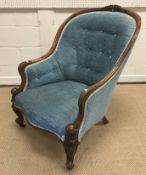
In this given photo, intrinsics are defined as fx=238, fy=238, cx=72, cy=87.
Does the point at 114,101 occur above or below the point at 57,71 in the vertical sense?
below

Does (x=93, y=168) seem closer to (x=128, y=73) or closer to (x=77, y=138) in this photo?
(x=77, y=138)

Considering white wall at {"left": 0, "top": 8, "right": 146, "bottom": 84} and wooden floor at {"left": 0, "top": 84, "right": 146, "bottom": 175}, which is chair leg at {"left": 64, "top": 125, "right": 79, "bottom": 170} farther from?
white wall at {"left": 0, "top": 8, "right": 146, "bottom": 84}

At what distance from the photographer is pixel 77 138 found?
1479mm

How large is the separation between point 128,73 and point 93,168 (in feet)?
4.99

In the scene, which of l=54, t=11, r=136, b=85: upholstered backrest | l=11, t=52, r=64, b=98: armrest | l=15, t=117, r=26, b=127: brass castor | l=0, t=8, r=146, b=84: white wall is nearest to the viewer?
l=54, t=11, r=136, b=85: upholstered backrest

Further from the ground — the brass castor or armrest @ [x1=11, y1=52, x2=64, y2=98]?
armrest @ [x1=11, y1=52, x2=64, y2=98]

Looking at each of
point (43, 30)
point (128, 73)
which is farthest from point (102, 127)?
point (43, 30)

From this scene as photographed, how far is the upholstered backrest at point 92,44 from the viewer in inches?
66.6

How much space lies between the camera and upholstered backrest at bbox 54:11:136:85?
1691 millimetres

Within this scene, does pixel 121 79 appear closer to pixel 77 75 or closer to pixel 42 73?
pixel 77 75

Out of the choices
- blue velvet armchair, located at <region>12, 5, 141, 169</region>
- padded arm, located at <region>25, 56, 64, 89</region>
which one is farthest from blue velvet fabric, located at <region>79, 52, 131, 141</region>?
padded arm, located at <region>25, 56, 64, 89</region>

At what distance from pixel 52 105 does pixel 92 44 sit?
61 centimetres

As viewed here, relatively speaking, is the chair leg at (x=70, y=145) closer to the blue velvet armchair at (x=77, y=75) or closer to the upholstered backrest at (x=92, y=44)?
the blue velvet armchair at (x=77, y=75)

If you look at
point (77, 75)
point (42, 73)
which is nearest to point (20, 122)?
point (42, 73)
